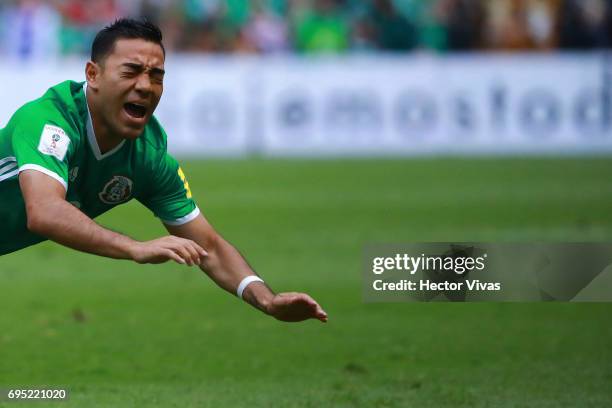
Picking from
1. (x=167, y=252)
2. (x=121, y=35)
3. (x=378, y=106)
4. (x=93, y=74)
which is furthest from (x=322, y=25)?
(x=167, y=252)

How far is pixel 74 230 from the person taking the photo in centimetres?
599

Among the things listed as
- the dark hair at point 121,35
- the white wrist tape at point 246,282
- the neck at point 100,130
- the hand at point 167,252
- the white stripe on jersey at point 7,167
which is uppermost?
the dark hair at point 121,35

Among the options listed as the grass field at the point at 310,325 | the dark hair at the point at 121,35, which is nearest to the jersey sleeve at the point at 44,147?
the dark hair at the point at 121,35

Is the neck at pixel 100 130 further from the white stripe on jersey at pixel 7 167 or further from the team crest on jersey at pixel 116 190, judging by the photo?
the white stripe on jersey at pixel 7 167

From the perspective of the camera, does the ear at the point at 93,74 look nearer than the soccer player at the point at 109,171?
No

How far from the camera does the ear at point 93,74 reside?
6.70 metres

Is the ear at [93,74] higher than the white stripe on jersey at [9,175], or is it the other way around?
the ear at [93,74]

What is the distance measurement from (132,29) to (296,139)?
1740cm

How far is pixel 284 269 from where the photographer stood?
43.2 feet

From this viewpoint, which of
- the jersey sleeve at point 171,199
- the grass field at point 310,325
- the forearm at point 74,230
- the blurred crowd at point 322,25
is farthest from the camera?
the blurred crowd at point 322,25

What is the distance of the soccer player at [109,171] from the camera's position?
6.01m

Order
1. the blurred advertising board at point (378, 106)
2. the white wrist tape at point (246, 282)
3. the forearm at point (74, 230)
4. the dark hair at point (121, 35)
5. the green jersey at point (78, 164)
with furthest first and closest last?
the blurred advertising board at point (378, 106)
the white wrist tape at point (246, 282)
the dark hair at point (121, 35)
the green jersey at point (78, 164)
the forearm at point (74, 230)

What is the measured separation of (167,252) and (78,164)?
1374 mm

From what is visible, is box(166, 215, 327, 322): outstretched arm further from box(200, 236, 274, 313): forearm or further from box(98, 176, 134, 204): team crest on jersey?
box(98, 176, 134, 204): team crest on jersey
